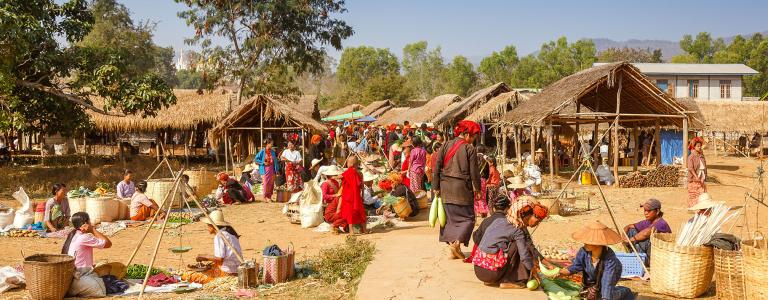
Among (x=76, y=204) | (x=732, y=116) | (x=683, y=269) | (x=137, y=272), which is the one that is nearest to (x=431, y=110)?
(x=732, y=116)

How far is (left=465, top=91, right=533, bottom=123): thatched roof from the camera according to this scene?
77.9 feet

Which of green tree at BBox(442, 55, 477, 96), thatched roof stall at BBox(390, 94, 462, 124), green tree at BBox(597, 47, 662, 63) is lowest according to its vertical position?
thatched roof stall at BBox(390, 94, 462, 124)

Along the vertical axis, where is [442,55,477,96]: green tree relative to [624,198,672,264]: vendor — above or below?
above

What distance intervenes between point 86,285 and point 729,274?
627cm

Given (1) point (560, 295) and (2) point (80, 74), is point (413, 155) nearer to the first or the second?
(1) point (560, 295)

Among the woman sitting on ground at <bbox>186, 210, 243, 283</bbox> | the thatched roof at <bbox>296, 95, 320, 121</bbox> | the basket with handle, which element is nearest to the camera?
the basket with handle

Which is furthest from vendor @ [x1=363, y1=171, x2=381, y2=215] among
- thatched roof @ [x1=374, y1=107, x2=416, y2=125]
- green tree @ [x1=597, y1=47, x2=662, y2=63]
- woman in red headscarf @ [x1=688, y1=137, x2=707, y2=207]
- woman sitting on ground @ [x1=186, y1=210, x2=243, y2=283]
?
green tree @ [x1=597, y1=47, x2=662, y2=63]

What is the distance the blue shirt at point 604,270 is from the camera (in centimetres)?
586

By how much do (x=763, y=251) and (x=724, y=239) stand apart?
2.24 ft

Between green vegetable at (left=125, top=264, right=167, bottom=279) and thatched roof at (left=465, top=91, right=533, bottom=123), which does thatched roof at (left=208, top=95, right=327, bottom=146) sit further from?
green vegetable at (left=125, top=264, right=167, bottom=279)

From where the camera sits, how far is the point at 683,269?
670cm

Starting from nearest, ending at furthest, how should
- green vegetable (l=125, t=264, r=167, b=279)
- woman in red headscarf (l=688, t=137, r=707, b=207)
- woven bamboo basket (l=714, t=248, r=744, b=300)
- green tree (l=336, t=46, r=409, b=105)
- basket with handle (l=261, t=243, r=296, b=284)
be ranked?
woven bamboo basket (l=714, t=248, r=744, b=300) < basket with handle (l=261, t=243, r=296, b=284) < green vegetable (l=125, t=264, r=167, b=279) < woman in red headscarf (l=688, t=137, r=707, b=207) < green tree (l=336, t=46, r=409, b=105)

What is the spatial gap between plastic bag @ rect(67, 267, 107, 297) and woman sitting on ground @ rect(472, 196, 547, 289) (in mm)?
3903

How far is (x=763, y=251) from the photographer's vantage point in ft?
19.5
